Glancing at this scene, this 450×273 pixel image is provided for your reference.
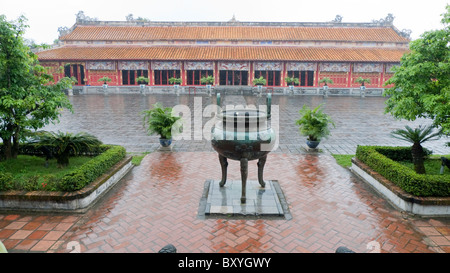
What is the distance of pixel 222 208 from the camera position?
5.60 m

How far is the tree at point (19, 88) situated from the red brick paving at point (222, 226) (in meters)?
2.17

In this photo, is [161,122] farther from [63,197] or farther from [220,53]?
[220,53]

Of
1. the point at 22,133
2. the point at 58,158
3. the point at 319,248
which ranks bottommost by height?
the point at 319,248

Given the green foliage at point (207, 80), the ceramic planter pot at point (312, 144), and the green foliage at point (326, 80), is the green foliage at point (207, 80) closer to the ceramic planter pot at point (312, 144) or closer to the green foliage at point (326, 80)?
the green foliage at point (326, 80)

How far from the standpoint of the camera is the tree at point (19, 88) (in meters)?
6.27

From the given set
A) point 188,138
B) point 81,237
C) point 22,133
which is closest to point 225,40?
point 188,138

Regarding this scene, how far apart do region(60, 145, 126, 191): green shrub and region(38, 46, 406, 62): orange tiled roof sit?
23.2 metres

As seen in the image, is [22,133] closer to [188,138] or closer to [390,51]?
[188,138]

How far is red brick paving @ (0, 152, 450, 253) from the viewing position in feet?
14.9

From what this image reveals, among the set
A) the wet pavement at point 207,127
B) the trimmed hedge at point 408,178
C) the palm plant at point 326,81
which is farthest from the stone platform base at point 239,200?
the palm plant at point 326,81

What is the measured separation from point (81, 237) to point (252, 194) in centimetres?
316

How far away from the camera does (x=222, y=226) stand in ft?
16.7

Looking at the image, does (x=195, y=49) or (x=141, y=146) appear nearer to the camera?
(x=141, y=146)

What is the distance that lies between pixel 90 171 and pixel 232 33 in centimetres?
2842
